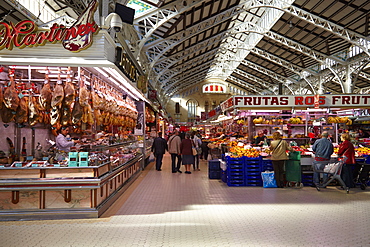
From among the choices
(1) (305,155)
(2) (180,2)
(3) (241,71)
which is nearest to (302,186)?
(1) (305,155)

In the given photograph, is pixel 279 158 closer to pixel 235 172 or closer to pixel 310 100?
pixel 235 172

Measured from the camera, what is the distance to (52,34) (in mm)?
5008

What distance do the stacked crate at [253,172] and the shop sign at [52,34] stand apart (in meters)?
4.87

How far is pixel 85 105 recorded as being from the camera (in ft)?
19.6

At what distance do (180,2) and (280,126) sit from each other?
5.95m

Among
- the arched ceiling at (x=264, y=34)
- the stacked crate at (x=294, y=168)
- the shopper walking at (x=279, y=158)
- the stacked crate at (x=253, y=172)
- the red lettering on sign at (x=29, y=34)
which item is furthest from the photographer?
the arched ceiling at (x=264, y=34)

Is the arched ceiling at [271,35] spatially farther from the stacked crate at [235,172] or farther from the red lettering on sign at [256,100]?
the stacked crate at [235,172]

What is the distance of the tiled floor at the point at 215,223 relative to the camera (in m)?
3.99

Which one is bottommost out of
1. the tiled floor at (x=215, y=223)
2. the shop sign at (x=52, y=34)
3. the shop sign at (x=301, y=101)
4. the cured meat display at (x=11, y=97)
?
the tiled floor at (x=215, y=223)

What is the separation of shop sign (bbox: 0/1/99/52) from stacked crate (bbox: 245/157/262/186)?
4.87 meters

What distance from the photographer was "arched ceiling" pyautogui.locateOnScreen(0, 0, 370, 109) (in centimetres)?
1323

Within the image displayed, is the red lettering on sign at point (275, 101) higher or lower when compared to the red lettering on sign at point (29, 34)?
lower

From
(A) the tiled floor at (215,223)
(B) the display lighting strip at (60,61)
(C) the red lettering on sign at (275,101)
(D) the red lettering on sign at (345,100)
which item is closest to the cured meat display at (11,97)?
(B) the display lighting strip at (60,61)

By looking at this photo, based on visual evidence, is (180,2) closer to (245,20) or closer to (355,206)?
(355,206)
